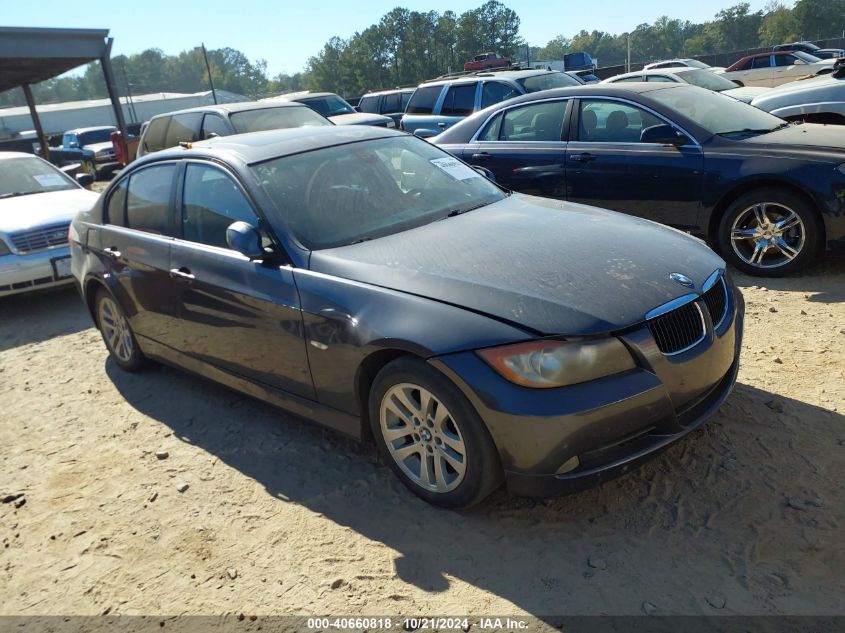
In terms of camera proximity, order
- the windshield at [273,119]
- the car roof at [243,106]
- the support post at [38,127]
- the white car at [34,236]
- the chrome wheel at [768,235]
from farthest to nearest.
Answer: the support post at [38,127] → the car roof at [243,106] → the windshield at [273,119] → the white car at [34,236] → the chrome wheel at [768,235]

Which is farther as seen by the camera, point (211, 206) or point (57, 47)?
point (57, 47)

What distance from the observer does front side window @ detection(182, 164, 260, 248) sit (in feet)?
12.3

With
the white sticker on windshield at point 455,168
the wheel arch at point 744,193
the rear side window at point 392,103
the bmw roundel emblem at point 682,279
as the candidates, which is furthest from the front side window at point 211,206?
the rear side window at point 392,103

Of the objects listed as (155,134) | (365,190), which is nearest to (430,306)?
(365,190)

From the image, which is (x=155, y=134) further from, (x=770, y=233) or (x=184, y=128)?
(x=770, y=233)

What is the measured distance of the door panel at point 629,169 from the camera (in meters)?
5.95

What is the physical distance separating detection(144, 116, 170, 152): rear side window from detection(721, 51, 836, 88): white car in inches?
789

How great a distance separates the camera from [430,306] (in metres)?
2.90

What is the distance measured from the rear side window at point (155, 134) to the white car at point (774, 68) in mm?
20046

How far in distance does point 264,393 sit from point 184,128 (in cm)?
754

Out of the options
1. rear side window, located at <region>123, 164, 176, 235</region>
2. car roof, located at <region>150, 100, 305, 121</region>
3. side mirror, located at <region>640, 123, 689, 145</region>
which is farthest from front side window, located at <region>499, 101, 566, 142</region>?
car roof, located at <region>150, 100, 305, 121</region>

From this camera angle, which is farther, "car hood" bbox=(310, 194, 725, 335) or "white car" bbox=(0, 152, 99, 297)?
"white car" bbox=(0, 152, 99, 297)

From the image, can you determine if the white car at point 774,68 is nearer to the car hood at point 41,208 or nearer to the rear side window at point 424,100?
the rear side window at point 424,100

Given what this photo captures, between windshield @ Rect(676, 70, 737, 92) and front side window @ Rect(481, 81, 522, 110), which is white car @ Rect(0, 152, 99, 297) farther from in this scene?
windshield @ Rect(676, 70, 737, 92)
